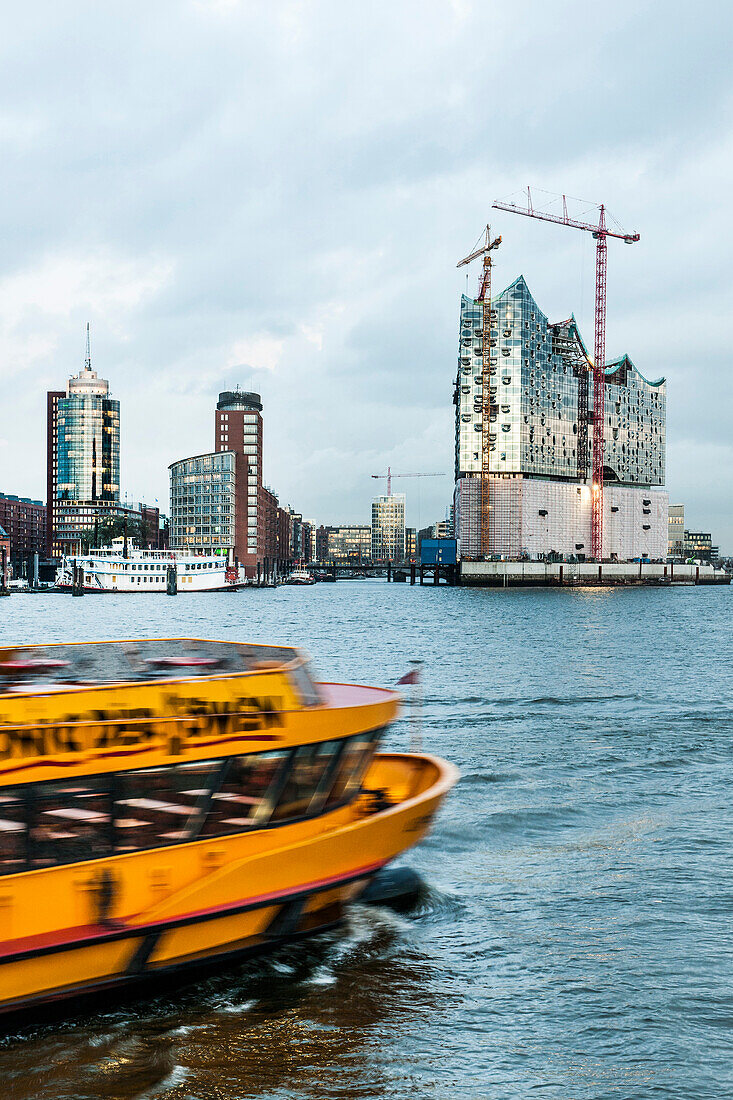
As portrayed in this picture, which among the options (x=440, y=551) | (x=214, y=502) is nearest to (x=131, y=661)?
(x=440, y=551)

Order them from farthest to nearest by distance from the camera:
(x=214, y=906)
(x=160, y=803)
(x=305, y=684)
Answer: (x=305, y=684) → (x=214, y=906) → (x=160, y=803)

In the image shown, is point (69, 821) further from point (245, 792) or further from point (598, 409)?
point (598, 409)

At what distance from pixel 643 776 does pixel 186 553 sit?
165m

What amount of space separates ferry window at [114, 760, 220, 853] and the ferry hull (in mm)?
177

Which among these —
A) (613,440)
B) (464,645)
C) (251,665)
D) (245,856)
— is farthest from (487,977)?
(613,440)

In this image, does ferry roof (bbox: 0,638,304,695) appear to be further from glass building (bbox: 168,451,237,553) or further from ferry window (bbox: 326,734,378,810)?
glass building (bbox: 168,451,237,553)

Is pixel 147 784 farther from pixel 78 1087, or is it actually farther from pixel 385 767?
pixel 385 767

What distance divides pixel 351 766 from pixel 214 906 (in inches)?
88.1

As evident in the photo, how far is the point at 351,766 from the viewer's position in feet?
35.0

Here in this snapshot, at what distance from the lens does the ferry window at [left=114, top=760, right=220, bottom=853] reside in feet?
29.4

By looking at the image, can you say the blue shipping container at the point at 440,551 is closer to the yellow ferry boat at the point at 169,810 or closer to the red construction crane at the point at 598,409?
the red construction crane at the point at 598,409

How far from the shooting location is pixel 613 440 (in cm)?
18350

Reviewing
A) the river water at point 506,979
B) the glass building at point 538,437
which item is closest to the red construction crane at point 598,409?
the glass building at point 538,437

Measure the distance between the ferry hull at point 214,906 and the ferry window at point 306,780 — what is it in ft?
0.65
